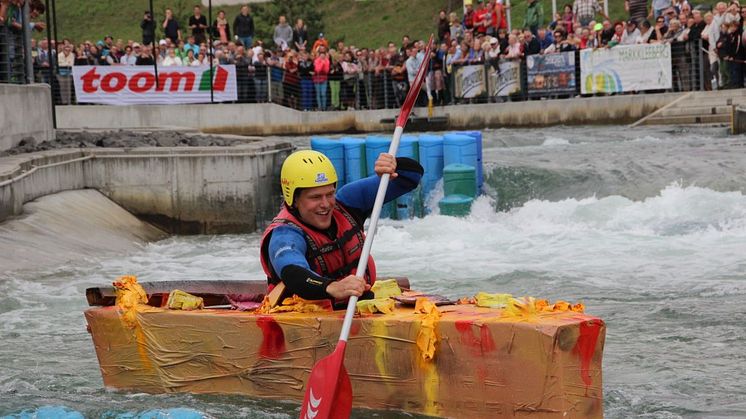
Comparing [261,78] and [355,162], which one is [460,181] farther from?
[261,78]

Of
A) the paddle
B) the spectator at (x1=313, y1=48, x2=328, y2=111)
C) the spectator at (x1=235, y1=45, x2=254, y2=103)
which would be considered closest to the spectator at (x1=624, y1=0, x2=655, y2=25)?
the spectator at (x1=313, y1=48, x2=328, y2=111)

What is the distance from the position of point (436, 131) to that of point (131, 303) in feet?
62.8

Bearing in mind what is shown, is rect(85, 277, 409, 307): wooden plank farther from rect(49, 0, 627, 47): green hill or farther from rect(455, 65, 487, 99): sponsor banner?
rect(49, 0, 627, 47): green hill

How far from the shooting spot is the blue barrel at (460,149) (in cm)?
1648

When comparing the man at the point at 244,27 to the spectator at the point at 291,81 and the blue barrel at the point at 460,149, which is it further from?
the blue barrel at the point at 460,149

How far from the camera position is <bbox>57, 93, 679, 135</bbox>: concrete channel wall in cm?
2531

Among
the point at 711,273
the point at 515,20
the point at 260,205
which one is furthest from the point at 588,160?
the point at 515,20

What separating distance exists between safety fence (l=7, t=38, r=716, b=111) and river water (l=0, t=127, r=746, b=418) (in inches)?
126

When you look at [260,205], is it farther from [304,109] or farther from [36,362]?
[304,109]

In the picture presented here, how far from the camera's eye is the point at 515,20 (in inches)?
1501

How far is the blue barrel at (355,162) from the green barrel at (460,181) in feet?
4.59

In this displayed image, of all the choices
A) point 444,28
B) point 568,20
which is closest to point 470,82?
point 444,28

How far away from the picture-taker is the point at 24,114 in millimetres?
16828

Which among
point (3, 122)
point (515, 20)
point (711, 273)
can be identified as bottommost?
point (711, 273)
